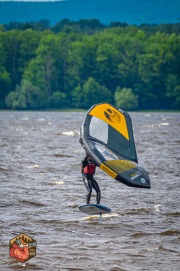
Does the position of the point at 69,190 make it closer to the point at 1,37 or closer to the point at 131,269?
the point at 131,269

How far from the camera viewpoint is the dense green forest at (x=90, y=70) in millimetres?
157125

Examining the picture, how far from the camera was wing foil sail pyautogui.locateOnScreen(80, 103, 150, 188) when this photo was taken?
70.8 feet

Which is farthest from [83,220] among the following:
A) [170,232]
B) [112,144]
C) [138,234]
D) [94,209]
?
[112,144]

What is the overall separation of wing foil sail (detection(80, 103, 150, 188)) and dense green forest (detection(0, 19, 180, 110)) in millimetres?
127277

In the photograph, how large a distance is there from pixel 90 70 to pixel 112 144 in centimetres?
14715

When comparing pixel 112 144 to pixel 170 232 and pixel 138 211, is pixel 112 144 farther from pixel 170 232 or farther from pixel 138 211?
pixel 170 232

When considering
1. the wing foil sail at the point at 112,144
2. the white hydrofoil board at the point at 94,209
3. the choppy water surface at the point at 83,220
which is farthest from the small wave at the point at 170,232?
the wing foil sail at the point at 112,144

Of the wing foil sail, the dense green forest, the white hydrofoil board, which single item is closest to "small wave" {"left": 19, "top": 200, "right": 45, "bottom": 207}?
the wing foil sail

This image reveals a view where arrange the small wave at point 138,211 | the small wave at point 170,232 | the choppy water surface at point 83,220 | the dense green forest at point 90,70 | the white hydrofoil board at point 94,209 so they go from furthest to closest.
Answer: the dense green forest at point 90,70 → the small wave at point 138,211 → the white hydrofoil board at point 94,209 → the small wave at point 170,232 → the choppy water surface at point 83,220

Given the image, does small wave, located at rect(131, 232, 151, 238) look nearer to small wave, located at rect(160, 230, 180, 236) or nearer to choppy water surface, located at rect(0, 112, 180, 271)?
choppy water surface, located at rect(0, 112, 180, 271)

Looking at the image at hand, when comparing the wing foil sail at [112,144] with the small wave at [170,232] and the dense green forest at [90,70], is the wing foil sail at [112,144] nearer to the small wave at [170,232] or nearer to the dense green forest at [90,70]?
the small wave at [170,232]

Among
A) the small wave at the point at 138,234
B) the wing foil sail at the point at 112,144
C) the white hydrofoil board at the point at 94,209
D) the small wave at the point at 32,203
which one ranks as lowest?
the small wave at the point at 32,203

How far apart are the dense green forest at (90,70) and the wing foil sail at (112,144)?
127m

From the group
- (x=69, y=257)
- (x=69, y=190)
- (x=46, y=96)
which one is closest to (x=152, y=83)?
(x=46, y=96)
